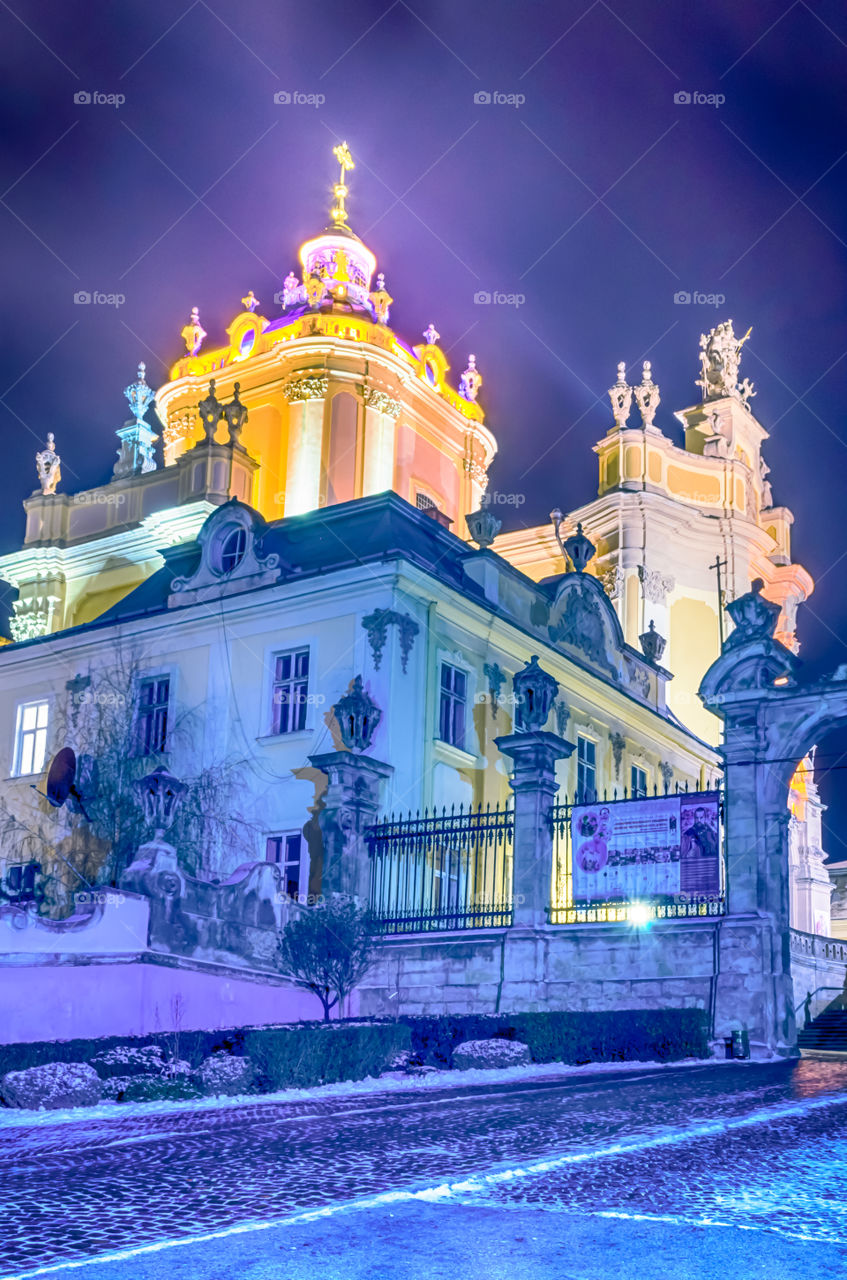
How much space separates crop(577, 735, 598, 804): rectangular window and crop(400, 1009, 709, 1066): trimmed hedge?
51.4 feet

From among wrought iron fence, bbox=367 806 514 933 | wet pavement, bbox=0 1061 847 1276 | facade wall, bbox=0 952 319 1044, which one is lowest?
wet pavement, bbox=0 1061 847 1276

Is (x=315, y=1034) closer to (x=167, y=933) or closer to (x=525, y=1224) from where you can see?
(x=167, y=933)

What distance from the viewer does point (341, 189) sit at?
51.3 metres

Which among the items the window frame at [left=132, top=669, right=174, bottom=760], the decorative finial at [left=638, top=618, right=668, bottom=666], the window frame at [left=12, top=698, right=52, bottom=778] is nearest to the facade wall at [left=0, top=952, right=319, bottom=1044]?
the window frame at [left=132, top=669, right=174, bottom=760]

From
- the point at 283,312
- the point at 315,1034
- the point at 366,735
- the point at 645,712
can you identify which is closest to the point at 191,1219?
the point at 315,1034

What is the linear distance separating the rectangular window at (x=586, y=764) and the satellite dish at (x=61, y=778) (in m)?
13.4

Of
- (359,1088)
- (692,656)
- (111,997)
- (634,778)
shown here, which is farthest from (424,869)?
(692,656)

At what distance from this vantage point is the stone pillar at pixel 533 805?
23047 millimetres

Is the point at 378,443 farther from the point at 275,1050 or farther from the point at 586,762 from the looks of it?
the point at 275,1050

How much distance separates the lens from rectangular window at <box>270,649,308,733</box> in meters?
30.0

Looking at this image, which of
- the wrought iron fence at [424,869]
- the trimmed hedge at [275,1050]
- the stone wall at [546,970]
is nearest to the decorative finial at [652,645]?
the wrought iron fence at [424,869]

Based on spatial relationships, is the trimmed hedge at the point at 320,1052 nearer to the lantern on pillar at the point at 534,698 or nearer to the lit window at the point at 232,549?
the lantern on pillar at the point at 534,698

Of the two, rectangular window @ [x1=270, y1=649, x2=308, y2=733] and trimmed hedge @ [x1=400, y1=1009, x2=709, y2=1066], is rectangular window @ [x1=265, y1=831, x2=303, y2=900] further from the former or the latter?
trimmed hedge @ [x1=400, y1=1009, x2=709, y2=1066]

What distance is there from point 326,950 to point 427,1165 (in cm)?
1242
